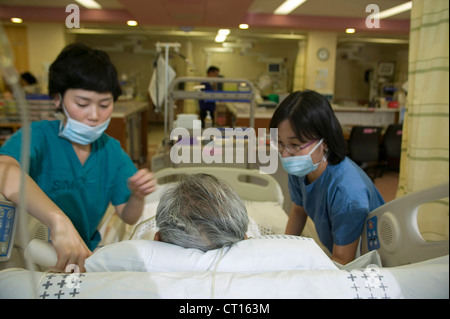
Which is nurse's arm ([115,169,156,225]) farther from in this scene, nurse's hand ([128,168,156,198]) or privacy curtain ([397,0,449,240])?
privacy curtain ([397,0,449,240])

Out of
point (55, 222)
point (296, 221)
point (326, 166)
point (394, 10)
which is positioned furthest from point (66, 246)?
point (394, 10)

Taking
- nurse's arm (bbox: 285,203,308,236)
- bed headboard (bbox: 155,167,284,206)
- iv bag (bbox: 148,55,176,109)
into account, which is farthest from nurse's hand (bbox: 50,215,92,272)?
iv bag (bbox: 148,55,176,109)

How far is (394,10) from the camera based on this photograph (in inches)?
43.3

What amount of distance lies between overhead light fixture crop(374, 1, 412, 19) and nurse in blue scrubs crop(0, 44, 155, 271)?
820mm

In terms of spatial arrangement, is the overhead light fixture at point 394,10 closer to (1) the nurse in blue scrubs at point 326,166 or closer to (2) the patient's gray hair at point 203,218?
(1) the nurse in blue scrubs at point 326,166

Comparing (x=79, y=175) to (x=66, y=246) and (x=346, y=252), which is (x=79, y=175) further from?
(x=346, y=252)

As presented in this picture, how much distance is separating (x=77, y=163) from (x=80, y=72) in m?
0.37

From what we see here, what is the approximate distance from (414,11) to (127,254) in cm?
98

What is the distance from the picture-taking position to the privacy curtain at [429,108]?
756 mm

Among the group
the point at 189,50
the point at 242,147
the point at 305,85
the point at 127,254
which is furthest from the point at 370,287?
the point at 189,50

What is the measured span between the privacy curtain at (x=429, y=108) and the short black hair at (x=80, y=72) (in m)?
0.90

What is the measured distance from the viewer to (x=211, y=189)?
97 centimetres

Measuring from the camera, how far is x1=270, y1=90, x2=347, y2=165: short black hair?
119cm

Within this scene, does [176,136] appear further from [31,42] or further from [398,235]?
[31,42]
